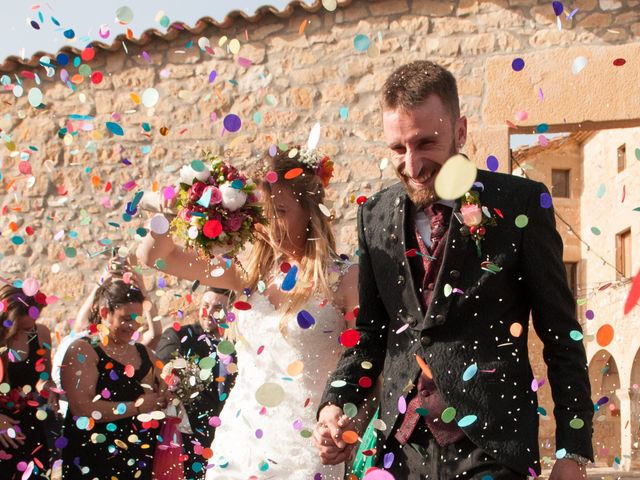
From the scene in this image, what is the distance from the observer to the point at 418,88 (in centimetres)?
237

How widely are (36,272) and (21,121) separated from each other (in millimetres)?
1397

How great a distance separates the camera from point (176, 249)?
368 centimetres

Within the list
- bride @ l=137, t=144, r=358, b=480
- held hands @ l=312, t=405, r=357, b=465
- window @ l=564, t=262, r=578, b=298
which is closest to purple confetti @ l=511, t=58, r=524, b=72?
bride @ l=137, t=144, r=358, b=480

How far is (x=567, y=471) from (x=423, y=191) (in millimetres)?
762

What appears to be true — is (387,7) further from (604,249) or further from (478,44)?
(604,249)

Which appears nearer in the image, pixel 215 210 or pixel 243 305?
pixel 215 210

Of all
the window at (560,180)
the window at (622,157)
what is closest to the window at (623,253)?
the window at (622,157)

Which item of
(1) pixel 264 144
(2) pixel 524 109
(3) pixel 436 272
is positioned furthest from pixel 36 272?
(3) pixel 436 272

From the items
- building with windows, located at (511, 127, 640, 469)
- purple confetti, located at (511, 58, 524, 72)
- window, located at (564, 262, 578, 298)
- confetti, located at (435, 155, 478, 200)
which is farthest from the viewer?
window, located at (564, 262, 578, 298)

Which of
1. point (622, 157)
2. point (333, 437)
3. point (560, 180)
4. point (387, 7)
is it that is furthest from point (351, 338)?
point (560, 180)

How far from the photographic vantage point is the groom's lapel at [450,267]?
2.32 m

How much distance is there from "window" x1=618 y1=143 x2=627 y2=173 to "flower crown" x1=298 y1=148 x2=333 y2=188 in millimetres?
16002

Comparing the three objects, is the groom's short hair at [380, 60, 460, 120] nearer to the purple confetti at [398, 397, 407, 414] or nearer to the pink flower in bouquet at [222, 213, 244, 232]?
the purple confetti at [398, 397, 407, 414]

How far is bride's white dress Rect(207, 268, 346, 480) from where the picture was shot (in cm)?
341
